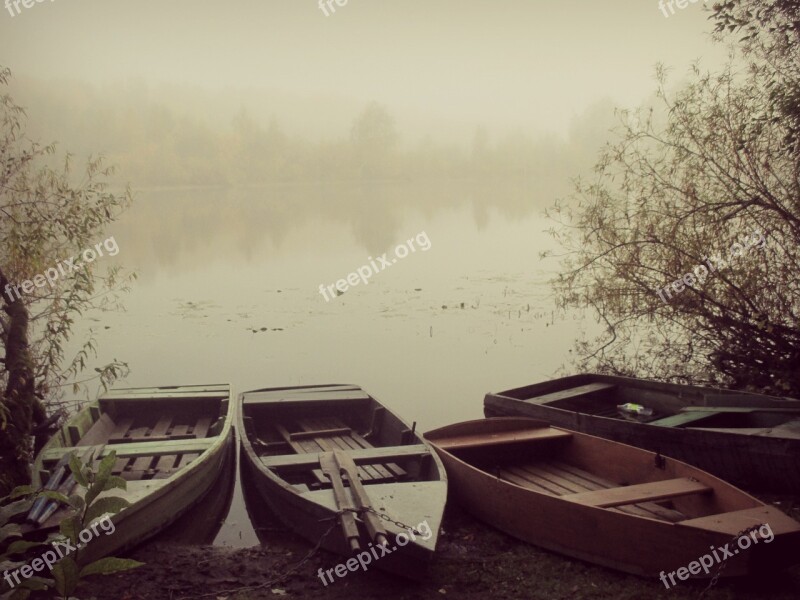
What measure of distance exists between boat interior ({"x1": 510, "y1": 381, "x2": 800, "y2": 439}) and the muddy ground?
112 centimetres

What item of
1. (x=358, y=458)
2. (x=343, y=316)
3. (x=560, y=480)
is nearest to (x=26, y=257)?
(x=358, y=458)

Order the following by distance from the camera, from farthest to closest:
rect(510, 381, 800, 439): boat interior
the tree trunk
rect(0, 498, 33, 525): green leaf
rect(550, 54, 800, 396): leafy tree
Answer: rect(550, 54, 800, 396): leafy tree → the tree trunk → rect(510, 381, 800, 439): boat interior → rect(0, 498, 33, 525): green leaf

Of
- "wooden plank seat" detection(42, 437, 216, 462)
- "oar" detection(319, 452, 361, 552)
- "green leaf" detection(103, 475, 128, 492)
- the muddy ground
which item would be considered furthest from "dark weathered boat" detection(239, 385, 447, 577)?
"green leaf" detection(103, 475, 128, 492)

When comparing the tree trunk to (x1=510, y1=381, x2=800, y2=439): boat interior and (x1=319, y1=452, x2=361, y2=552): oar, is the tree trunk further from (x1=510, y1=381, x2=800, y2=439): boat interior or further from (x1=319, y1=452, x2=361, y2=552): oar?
(x1=510, y1=381, x2=800, y2=439): boat interior

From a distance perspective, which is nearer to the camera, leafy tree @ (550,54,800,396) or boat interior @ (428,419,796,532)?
boat interior @ (428,419,796,532)

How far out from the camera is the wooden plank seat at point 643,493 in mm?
5480

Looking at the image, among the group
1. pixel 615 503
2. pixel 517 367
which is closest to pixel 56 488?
pixel 615 503

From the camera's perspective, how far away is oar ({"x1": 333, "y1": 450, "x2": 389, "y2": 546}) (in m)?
4.85

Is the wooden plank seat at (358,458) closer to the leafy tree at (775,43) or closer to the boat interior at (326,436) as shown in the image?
the boat interior at (326,436)

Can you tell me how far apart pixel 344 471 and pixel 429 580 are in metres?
1.27

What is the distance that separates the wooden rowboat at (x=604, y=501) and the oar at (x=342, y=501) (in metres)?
1.16

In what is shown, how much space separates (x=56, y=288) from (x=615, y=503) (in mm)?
6944

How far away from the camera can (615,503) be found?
5.43 meters

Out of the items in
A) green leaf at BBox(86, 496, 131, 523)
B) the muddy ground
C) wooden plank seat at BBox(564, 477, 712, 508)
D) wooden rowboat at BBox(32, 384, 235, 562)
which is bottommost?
the muddy ground
